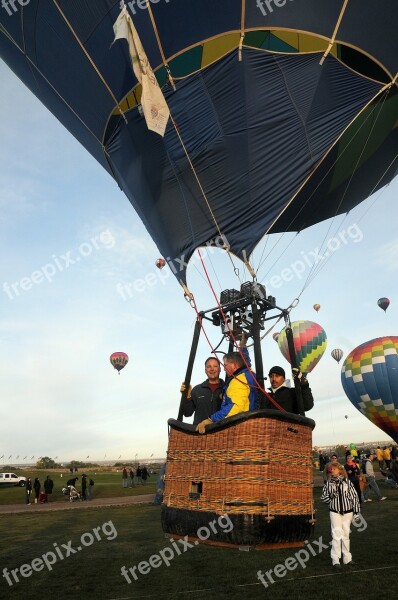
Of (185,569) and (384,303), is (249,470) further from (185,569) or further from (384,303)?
(384,303)

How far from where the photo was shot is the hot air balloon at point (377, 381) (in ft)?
76.2

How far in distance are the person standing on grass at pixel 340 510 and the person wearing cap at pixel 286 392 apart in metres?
3.02

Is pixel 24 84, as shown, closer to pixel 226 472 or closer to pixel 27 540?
pixel 226 472

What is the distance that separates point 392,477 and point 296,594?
16.5 m

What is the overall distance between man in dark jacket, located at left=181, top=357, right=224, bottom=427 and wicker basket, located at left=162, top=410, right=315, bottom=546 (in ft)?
1.51

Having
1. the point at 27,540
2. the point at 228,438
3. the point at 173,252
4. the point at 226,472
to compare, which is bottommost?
the point at 27,540

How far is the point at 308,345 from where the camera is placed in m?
28.7

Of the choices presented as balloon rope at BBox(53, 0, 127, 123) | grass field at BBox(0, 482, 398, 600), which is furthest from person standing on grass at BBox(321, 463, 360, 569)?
balloon rope at BBox(53, 0, 127, 123)

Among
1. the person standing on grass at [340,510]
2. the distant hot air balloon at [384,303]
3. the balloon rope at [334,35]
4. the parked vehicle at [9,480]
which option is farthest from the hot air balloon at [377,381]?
the parked vehicle at [9,480]

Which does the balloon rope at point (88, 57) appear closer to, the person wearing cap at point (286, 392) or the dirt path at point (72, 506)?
the person wearing cap at point (286, 392)

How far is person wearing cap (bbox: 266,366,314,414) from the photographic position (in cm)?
436

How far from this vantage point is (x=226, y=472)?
12.1 feet

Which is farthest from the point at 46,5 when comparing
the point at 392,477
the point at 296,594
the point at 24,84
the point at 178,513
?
the point at 392,477

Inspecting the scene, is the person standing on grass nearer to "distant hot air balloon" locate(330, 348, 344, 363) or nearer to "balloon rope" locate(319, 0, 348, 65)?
"balloon rope" locate(319, 0, 348, 65)
